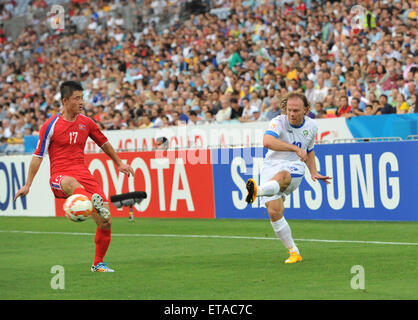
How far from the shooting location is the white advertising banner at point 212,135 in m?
19.4

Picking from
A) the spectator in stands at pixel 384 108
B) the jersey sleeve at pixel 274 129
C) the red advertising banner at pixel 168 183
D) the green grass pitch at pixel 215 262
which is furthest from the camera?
the red advertising banner at pixel 168 183

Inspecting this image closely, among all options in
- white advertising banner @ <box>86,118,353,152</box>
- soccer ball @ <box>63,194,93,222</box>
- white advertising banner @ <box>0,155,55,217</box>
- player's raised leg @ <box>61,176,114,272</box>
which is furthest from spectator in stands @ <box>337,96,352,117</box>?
soccer ball @ <box>63,194,93,222</box>

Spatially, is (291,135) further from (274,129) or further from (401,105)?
(401,105)

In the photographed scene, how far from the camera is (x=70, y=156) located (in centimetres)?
1059

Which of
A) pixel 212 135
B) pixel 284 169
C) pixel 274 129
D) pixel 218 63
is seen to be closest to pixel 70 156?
pixel 274 129

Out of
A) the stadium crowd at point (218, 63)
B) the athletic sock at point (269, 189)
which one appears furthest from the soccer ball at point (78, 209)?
the stadium crowd at point (218, 63)

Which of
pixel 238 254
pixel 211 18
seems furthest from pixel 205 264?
pixel 211 18

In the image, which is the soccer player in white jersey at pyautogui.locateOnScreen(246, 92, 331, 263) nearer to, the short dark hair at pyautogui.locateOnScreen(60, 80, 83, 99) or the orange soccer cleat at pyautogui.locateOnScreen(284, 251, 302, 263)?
the orange soccer cleat at pyautogui.locateOnScreen(284, 251, 302, 263)

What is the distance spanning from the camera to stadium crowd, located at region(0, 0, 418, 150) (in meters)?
21.7

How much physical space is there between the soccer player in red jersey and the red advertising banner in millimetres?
9046

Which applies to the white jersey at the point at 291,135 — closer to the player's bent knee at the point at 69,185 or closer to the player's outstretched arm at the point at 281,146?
the player's outstretched arm at the point at 281,146

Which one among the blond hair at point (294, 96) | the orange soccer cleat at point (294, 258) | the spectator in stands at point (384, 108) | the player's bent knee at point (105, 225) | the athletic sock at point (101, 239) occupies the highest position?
the spectator in stands at point (384, 108)

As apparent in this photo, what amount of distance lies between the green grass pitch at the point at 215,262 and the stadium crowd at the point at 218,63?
16.5 feet

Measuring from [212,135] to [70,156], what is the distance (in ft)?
38.0
